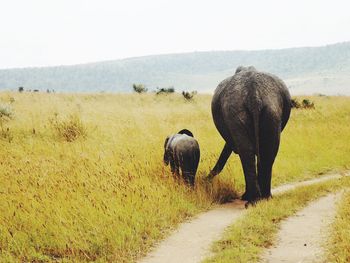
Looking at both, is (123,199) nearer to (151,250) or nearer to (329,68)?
(151,250)

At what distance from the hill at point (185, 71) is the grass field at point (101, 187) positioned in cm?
12121

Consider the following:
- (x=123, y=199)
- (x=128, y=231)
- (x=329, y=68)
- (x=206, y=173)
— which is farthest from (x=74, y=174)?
(x=329, y=68)

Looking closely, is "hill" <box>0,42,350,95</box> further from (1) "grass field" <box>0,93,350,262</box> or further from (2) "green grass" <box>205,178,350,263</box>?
(2) "green grass" <box>205,178,350,263</box>

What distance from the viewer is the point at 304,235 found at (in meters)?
6.34

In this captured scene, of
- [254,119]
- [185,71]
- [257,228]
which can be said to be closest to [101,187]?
[257,228]

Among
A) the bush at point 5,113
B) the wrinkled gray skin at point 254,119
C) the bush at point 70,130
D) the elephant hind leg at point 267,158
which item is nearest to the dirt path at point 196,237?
the elephant hind leg at point 267,158

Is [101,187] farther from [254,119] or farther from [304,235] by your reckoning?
[304,235]

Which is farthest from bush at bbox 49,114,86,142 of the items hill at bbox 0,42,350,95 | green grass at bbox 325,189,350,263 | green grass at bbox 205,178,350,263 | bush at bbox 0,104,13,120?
hill at bbox 0,42,350,95

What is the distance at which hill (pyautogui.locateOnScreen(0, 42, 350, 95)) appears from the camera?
152m

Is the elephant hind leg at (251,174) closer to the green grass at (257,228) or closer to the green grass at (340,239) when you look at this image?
the green grass at (257,228)

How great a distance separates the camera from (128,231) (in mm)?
6227

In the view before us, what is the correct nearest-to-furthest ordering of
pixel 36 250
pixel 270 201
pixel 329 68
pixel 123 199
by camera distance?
pixel 36 250 → pixel 123 199 → pixel 270 201 → pixel 329 68

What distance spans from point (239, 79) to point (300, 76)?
152 m

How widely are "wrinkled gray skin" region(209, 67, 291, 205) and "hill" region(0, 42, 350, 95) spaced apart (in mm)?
126389
